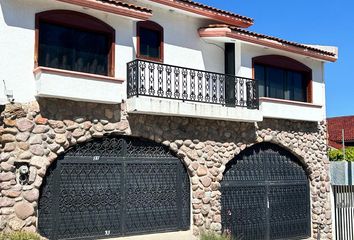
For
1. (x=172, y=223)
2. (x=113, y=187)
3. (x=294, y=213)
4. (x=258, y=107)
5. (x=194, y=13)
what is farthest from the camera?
(x=294, y=213)

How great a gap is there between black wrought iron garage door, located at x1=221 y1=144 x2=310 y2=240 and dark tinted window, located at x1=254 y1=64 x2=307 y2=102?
1977 mm

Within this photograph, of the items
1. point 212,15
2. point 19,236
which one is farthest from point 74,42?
point 19,236

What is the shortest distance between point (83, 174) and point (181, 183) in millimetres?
3130

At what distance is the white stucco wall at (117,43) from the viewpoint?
11.0m

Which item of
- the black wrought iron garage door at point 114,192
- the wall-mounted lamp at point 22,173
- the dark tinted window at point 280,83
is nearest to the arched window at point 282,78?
the dark tinted window at point 280,83

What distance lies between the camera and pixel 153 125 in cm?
1330

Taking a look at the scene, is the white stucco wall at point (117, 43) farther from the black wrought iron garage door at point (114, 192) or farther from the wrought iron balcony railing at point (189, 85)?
the black wrought iron garage door at point (114, 192)

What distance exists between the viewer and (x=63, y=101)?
1173 centimetres

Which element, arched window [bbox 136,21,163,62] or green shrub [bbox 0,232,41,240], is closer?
green shrub [bbox 0,232,41,240]

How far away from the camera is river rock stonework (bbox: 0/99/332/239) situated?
35.7 feet

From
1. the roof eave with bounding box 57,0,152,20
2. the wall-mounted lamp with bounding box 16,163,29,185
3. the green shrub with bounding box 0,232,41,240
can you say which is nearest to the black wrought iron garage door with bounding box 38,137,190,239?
the wall-mounted lamp with bounding box 16,163,29,185

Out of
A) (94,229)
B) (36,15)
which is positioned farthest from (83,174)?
(36,15)

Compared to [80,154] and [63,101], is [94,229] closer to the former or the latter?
[80,154]

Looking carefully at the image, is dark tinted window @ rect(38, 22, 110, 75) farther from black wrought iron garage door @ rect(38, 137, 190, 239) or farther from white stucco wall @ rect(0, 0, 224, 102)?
black wrought iron garage door @ rect(38, 137, 190, 239)
